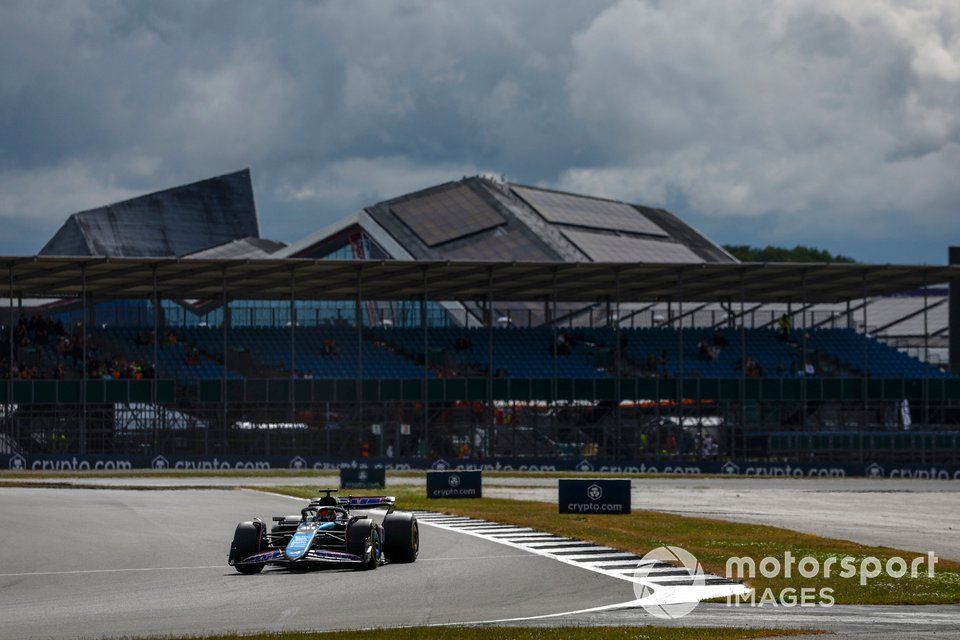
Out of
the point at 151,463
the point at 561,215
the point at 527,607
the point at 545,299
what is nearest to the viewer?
the point at 527,607

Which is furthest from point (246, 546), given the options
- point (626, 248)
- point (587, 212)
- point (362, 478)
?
point (587, 212)

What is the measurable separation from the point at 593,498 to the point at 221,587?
55.9ft

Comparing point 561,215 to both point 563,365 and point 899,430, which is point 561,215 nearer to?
point 563,365

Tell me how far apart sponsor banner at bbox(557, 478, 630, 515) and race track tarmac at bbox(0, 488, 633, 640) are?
5927mm

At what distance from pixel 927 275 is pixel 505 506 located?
47.4 meters

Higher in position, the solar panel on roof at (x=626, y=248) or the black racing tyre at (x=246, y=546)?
the solar panel on roof at (x=626, y=248)

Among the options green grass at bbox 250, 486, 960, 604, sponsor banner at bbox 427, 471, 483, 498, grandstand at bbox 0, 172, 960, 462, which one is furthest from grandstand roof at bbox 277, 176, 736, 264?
green grass at bbox 250, 486, 960, 604

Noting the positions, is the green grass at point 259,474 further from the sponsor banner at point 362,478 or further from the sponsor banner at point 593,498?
the sponsor banner at point 593,498

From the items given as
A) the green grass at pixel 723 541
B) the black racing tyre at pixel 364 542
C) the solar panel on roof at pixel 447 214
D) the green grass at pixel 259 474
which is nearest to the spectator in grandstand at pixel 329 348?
the green grass at pixel 259 474

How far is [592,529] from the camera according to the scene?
2898cm

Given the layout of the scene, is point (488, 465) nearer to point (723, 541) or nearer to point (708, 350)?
point (708, 350)

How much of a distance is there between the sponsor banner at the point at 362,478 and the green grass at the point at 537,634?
109 ft

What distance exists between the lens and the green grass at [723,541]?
62.8 ft

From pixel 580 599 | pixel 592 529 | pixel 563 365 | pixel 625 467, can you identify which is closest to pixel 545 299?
pixel 563 365
